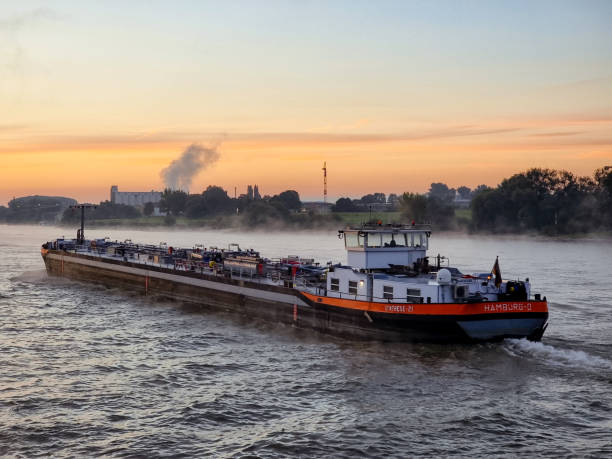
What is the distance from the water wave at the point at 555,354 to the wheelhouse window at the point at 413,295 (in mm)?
4910

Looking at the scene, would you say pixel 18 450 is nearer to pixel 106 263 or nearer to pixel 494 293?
pixel 494 293

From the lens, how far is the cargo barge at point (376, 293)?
3259cm

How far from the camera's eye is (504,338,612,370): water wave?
102 ft

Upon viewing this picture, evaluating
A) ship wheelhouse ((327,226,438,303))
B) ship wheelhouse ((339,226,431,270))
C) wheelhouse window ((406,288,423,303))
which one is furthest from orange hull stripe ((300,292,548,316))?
ship wheelhouse ((339,226,431,270))

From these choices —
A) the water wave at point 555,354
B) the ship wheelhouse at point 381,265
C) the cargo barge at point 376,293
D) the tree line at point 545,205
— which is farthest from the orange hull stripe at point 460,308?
the tree line at point 545,205

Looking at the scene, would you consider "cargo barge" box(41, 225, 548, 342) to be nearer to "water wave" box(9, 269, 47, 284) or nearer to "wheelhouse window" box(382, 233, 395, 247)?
"wheelhouse window" box(382, 233, 395, 247)

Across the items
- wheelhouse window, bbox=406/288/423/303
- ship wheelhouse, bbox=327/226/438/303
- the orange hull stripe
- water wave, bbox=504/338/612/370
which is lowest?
water wave, bbox=504/338/612/370

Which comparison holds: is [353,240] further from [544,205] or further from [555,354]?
[544,205]

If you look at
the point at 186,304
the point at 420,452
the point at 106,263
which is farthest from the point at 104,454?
the point at 106,263

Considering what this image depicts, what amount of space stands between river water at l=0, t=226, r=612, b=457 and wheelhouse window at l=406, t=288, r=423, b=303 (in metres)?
2.46

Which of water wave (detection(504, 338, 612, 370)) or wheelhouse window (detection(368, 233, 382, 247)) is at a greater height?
wheelhouse window (detection(368, 233, 382, 247))

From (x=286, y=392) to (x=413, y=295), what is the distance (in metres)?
9.88

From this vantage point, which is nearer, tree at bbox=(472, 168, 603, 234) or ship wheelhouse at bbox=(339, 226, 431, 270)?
ship wheelhouse at bbox=(339, 226, 431, 270)

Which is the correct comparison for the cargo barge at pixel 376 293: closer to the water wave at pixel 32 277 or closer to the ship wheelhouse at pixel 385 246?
the ship wheelhouse at pixel 385 246
